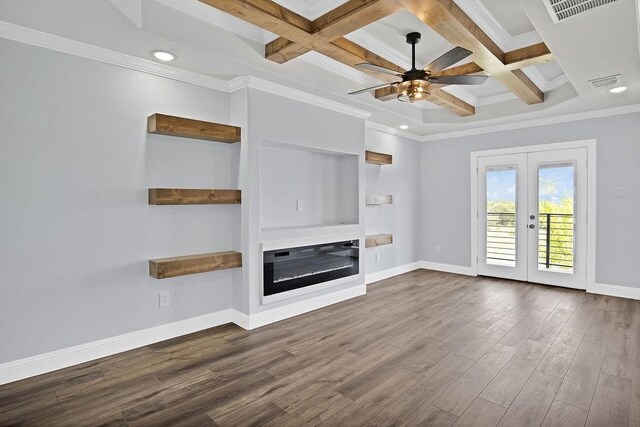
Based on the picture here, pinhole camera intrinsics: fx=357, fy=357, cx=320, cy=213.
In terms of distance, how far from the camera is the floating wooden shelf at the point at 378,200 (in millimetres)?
5379

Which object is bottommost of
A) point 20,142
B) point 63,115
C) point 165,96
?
point 20,142

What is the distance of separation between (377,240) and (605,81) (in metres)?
3.25

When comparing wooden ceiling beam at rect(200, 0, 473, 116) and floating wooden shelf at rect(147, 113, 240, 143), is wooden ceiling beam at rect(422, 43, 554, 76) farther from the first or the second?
floating wooden shelf at rect(147, 113, 240, 143)

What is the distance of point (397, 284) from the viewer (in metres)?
5.58

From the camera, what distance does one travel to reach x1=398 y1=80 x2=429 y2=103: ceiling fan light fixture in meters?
3.41

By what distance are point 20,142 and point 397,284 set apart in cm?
481

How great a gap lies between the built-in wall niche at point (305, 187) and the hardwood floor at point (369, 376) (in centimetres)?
130

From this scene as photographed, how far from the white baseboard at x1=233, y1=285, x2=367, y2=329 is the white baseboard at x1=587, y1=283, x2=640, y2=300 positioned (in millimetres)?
3288

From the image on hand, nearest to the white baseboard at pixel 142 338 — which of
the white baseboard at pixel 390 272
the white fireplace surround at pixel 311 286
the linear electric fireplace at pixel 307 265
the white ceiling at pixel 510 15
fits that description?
the white fireplace surround at pixel 311 286

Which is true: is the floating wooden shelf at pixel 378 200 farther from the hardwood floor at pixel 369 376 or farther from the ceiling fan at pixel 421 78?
Answer: the ceiling fan at pixel 421 78

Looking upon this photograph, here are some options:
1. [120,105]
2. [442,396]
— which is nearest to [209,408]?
[442,396]

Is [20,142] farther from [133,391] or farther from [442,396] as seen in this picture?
[442,396]

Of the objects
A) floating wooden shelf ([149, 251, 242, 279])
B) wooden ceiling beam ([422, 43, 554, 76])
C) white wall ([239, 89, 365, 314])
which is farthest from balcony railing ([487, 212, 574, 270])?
floating wooden shelf ([149, 251, 242, 279])

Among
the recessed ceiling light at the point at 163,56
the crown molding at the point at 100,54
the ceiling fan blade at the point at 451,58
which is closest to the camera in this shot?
the crown molding at the point at 100,54
